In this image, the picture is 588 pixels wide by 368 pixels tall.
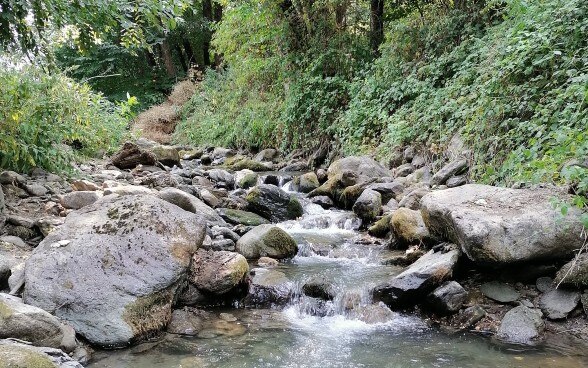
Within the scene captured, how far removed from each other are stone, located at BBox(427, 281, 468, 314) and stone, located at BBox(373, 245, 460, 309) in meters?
0.09

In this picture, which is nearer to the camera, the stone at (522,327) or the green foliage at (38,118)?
the stone at (522,327)

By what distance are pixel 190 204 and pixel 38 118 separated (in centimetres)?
234

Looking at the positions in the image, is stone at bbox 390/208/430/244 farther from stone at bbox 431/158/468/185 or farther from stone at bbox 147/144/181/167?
stone at bbox 147/144/181/167

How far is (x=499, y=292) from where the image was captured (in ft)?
14.7

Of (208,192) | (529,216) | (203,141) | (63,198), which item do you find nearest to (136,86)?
(203,141)

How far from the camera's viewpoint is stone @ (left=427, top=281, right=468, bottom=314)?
4.38 meters

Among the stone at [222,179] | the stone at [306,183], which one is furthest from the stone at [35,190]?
the stone at [306,183]

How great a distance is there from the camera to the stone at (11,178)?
234 inches

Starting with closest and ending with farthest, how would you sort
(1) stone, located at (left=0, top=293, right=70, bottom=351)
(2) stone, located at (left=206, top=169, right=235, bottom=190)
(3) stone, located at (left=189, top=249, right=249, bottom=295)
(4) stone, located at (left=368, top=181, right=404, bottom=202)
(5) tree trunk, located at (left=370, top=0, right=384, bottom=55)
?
(1) stone, located at (left=0, top=293, right=70, bottom=351)
(3) stone, located at (left=189, top=249, right=249, bottom=295)
(4) stone, located at (left=368, top=181, right=404, bottom=202)
(2) stone, located at (left=206, top=169, right=235, bottom=190)
(5) tree trunk, located at (left=370, top=0, right=384, bottom=55)

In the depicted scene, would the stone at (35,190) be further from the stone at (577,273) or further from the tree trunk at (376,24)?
the tree trunk at (376,24)

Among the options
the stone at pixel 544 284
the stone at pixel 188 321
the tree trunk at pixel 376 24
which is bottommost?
the stone at pixel 188 321

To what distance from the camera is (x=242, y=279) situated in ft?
16.0

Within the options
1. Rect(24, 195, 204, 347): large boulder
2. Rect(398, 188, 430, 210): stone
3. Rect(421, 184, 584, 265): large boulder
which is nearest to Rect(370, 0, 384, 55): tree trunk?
Rect(398, 188, 430, 210): stone

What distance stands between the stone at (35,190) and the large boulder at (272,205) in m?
3.16
